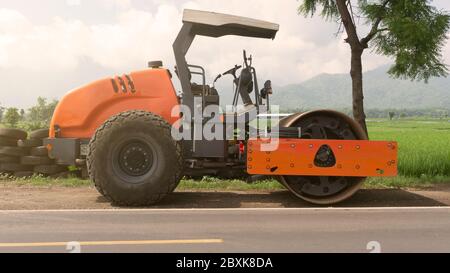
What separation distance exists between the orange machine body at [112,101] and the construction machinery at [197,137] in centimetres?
2

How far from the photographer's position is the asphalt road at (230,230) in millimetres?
5258

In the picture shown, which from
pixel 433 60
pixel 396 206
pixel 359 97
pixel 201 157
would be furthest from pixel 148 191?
pixel 433 60

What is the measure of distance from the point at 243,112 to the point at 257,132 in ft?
1.47

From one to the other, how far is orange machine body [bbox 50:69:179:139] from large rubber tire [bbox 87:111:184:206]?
0.62 metres

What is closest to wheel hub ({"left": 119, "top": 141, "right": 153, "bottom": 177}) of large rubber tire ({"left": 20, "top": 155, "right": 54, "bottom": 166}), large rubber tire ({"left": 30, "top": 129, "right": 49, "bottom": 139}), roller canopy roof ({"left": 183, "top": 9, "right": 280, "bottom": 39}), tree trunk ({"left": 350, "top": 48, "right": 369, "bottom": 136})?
roller canopy roof ({"left": 183, "top": 9, "right": 280, "bottom": 39})

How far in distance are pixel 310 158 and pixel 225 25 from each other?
2.77 m

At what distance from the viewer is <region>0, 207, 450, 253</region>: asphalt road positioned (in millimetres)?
5258

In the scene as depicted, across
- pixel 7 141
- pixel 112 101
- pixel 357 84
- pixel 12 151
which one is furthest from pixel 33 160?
pixel 357 84

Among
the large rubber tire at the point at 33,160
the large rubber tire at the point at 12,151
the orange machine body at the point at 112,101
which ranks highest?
the orange machine body at the point at 112,101

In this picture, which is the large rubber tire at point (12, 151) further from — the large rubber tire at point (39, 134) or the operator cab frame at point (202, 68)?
the operator cab frame at point (202, 68)

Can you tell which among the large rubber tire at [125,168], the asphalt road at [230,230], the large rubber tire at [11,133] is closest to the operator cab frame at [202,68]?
the large rubber tire at [125,168]

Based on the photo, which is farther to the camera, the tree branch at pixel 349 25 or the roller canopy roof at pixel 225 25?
the tree branch at pixel 349 25

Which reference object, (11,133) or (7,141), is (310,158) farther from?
(7,141)

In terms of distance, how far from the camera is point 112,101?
826 cm
